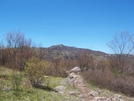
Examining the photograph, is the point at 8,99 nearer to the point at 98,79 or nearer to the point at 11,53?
the point at 98,79

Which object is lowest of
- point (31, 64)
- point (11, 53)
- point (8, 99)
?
point (8, 99)

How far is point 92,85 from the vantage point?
48.8ft

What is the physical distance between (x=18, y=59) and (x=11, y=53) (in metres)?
7.03

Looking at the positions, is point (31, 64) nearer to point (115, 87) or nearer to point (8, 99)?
point (8, 99)

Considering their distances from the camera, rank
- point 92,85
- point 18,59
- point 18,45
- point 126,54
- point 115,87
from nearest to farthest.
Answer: point 115,87 → point 92,85 → point 18,59 → point 126,54 → point 18,45

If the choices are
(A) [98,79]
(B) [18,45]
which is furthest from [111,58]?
(B) [18,45]

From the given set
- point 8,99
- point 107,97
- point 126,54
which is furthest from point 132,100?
point 126,54

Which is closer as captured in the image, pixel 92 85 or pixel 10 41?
pixel 92 85

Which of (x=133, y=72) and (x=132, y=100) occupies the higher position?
(x=133, y=72)

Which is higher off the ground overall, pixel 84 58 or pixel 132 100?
pixel 84 58

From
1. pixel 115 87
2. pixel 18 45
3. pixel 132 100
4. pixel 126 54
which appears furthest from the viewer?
pixel 18 45

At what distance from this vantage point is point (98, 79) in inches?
589

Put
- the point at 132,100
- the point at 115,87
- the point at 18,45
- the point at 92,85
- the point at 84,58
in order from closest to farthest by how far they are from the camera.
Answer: the point at 132,100
the point at 115,87
the point at 92,85
the point at 84,58
the point at 18,45

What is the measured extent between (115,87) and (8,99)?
896 cm
